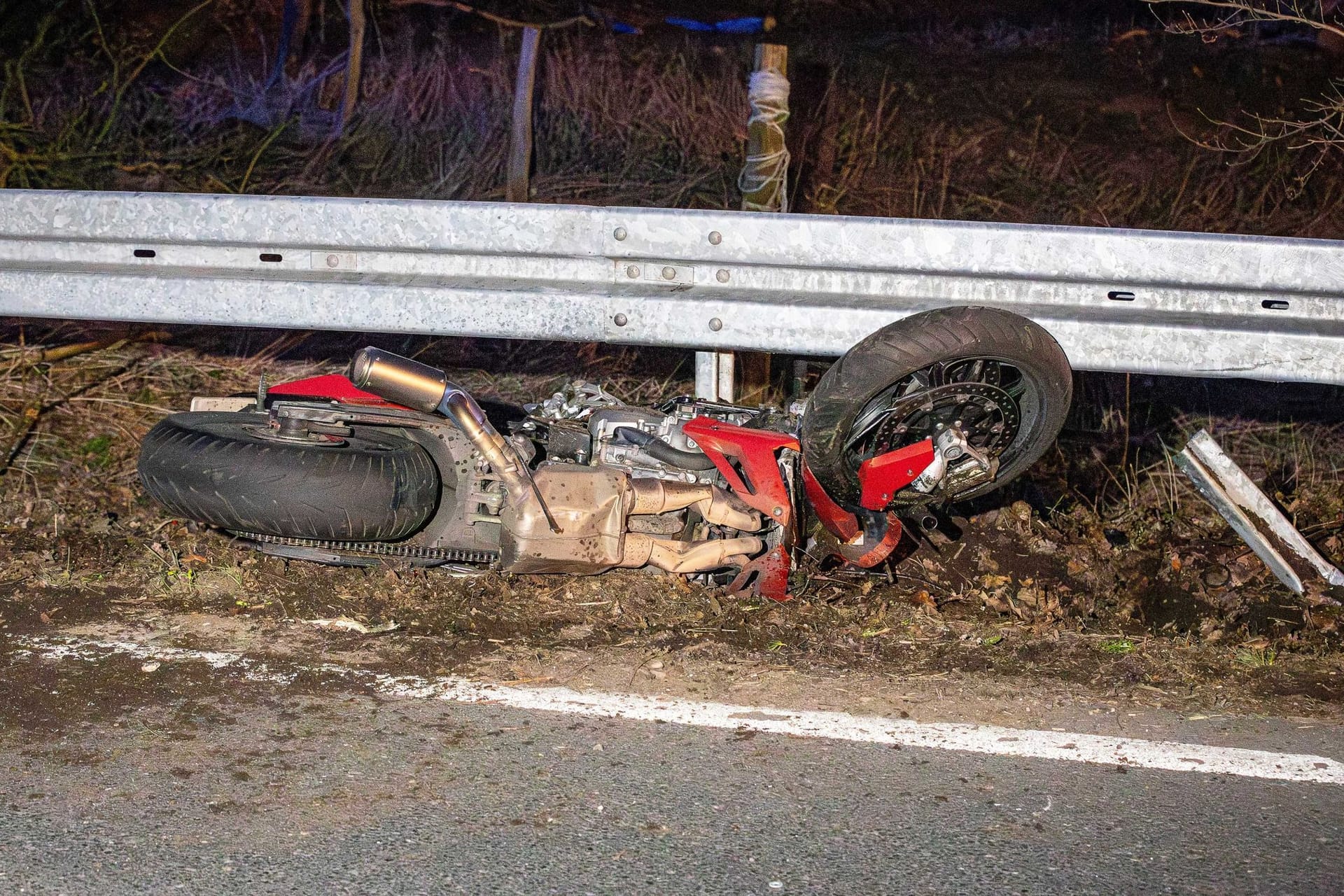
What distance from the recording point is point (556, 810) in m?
2.76

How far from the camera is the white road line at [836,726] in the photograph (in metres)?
3.09

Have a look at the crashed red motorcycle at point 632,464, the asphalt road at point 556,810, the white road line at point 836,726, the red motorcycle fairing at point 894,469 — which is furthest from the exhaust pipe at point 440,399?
the red motorcycle fairing at point 894,469

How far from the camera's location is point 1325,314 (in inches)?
159

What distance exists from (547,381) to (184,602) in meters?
2.18

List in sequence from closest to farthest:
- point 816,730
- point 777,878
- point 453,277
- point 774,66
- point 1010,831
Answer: point 777,878
point 1010,831
point 816,730
point 453,277
point 774,66

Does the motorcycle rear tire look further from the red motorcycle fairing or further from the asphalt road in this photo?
the red motorcycle fairing

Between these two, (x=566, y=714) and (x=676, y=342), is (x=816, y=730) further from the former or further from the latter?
(x=676, y=342)

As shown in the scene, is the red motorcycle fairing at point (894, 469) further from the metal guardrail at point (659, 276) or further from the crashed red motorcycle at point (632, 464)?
the metal guardrail at point (659, 276)

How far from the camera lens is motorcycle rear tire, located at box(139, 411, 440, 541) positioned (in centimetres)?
378

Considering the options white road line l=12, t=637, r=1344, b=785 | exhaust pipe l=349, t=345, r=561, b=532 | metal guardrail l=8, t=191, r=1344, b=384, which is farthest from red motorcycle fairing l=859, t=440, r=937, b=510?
exhaust pipe l=349, t=345, r=561, b=532

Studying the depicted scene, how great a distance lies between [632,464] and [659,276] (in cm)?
64

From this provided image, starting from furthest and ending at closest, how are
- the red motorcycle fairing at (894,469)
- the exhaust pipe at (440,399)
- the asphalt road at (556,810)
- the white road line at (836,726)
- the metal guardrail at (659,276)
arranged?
1. the metal guardrail at (659,276)
2. the red motorcycle fairing at (894,469)
3. the exhaust pipe at (440,399)
4. the white road line at (836,726)
5. the asphalt road at (556,810)

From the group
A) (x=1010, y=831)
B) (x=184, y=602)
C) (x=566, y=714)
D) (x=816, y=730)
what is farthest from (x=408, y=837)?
(x=184, y=602)

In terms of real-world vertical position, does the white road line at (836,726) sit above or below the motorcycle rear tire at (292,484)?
below
